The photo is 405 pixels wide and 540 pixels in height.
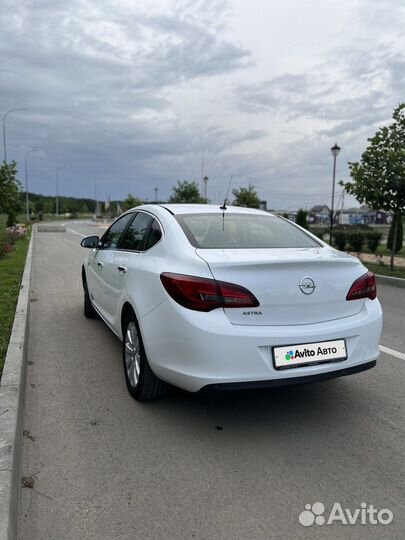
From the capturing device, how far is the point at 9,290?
7770mm

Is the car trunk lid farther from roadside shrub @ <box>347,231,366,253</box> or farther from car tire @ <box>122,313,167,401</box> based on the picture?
roadside shrub @ <box>347,231,366,253</box>

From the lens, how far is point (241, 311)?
301cm

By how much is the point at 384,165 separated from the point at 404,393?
9494 mm

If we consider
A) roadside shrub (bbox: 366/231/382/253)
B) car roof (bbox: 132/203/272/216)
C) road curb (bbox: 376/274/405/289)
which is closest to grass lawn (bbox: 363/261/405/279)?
road curb (bbox: 376/274/405/289)

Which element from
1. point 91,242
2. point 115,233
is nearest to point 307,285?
point 115,233

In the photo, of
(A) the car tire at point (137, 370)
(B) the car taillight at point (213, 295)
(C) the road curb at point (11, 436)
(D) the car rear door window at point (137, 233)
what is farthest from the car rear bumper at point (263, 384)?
(D) the car rear door window at point (137, 233)

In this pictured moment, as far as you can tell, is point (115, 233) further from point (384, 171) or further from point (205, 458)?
point (384, 171)

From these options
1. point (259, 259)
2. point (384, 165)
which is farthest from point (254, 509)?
point (384, 165)

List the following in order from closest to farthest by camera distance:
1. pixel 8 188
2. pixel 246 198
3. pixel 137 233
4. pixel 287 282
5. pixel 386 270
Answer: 1. pixel 287 282
2. pixel 137 233
3. pixel 386 270
4. pixel 8 188
5. pixel 246 198

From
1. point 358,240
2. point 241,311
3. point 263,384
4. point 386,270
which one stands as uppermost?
point 241,311

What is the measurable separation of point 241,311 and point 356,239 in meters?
18.4

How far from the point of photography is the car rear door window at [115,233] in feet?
16.4

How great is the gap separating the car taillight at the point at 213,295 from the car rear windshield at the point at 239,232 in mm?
516

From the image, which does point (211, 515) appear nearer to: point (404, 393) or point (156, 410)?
point (156, 410)
